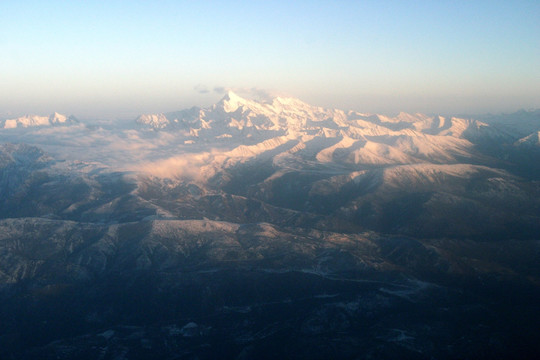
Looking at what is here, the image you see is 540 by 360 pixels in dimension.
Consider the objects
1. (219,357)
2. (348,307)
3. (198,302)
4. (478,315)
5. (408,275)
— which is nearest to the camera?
(219,357)

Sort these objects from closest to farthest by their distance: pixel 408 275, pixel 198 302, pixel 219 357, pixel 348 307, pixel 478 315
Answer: pixel 219 357 → pixel 478 315 → pixel 348 307 → pixel 198 302 → pixel 408 275

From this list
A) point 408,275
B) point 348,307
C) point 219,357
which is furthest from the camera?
point 408,275

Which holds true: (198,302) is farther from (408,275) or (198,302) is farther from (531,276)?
(531,276)

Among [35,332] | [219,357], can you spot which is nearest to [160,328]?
[219,357]

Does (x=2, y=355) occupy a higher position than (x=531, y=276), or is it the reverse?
(x=531, y=276)

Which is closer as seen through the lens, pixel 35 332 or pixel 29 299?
pixel 35 332

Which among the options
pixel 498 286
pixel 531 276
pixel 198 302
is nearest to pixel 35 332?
pixel 198 302

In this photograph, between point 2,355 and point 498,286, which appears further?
point 498,286

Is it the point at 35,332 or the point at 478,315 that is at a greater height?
the point at 478,315

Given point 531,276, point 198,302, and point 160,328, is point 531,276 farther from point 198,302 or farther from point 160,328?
point 160,328
